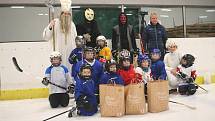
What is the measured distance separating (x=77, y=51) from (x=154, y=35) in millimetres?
1593

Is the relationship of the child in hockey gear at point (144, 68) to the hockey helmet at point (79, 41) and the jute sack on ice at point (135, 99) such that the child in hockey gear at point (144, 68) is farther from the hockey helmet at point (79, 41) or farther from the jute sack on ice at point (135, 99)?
the hockey helmet at point (79, 41)

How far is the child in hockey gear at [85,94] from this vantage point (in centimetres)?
349

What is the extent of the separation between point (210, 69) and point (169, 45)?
5.65ft

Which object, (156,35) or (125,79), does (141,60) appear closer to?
(125,79)

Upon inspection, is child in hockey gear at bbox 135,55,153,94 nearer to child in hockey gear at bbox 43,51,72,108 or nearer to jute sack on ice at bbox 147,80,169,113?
jute sack on ice at bbox 147,80,169,113

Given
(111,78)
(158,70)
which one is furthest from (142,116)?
(158,70)

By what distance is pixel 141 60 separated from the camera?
418 cm

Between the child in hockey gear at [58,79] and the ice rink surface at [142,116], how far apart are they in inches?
5.9

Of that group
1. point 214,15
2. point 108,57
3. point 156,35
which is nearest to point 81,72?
point 108,57

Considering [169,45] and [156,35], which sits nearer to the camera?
[169,45]

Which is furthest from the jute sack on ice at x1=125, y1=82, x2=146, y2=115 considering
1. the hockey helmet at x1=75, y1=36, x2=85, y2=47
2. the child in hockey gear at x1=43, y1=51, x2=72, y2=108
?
the hockey helmet at x1=75, y1=36, x2=85, y2=47

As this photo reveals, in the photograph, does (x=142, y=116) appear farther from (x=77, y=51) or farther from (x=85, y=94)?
(x=77, y=51)

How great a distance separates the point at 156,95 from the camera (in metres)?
3.49

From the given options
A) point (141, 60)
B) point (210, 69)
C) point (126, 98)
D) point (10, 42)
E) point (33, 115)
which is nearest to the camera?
point (126, 98)
